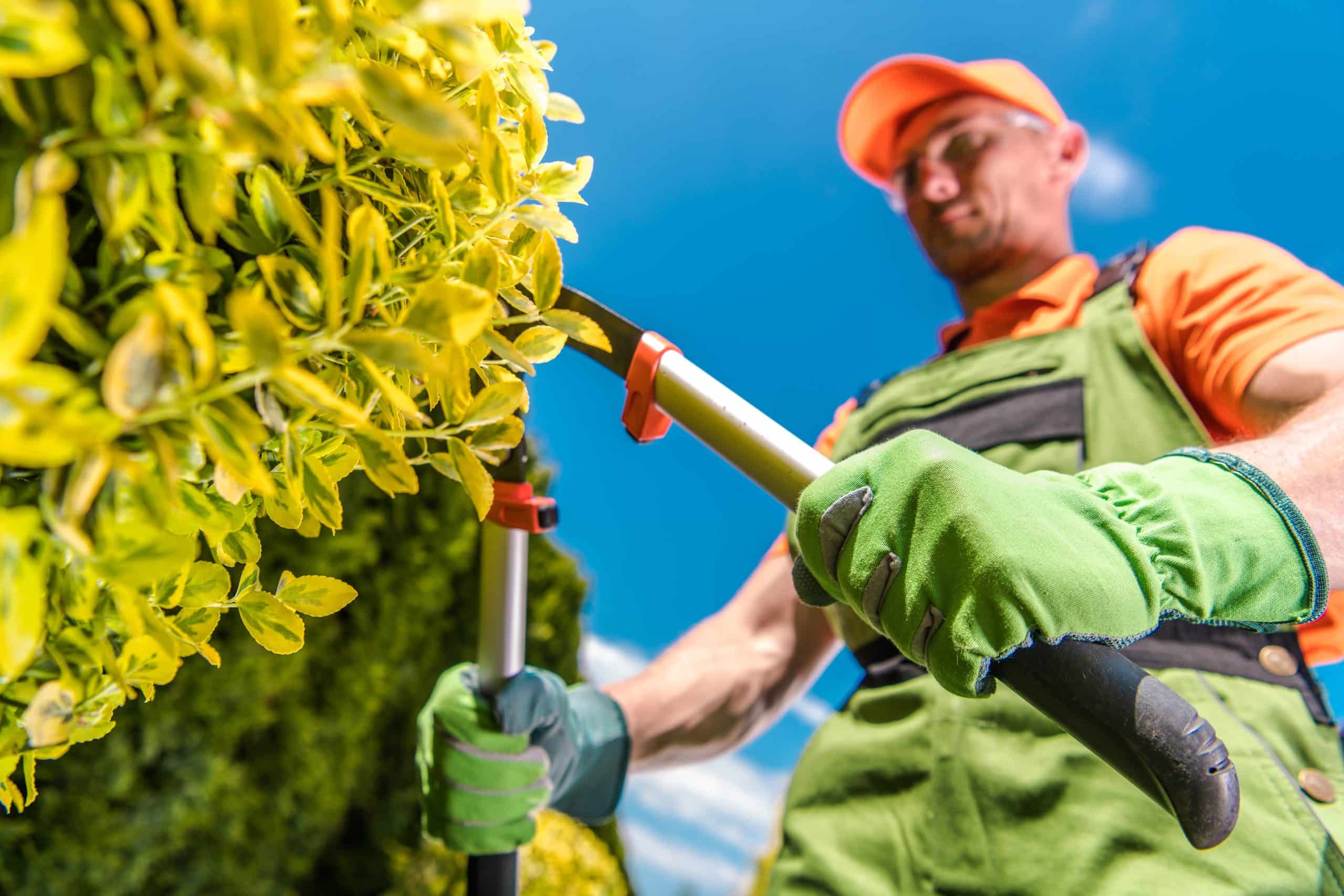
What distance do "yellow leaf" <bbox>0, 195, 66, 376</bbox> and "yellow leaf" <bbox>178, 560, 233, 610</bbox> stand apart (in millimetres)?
284

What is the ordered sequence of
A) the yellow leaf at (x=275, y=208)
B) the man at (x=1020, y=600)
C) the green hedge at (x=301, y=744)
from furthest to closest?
the green hedge at (x=301, y=744) < the man at (x=1020, y=600) < the yellow leaf at (x=275, y=208)

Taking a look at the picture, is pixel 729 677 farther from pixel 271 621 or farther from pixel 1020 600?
pixel 271 621

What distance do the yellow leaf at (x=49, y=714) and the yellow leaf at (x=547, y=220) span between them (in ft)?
1.22

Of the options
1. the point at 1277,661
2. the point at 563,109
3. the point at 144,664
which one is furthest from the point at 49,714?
the point at 1277,661

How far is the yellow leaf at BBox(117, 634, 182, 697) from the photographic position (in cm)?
46

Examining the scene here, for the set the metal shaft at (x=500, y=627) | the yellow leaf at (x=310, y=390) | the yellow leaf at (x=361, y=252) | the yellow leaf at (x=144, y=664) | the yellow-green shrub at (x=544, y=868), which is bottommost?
the yellow-green shrub at (x=544, y=868)

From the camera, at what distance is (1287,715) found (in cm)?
112

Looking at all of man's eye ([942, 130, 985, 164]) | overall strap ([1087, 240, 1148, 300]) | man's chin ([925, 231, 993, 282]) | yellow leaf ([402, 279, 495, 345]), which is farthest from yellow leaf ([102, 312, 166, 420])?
man's eye ([942, 130, 985, 164])

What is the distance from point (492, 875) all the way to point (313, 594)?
34.7 inches

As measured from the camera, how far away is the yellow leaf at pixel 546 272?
0.55 m

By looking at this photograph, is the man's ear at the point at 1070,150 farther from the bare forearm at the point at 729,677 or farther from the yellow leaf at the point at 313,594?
the yellow leaf at the point at 313,594

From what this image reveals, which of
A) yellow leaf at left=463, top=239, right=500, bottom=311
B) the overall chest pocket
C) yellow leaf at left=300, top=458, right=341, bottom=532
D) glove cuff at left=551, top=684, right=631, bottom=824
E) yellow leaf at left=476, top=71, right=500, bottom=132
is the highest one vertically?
yellow leaf at left=476, top=71, right=500, bottom=132

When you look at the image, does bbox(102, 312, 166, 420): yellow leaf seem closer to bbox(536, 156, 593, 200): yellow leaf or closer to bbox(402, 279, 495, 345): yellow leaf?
bbox(402, 279, 495, 345): yellow leaf

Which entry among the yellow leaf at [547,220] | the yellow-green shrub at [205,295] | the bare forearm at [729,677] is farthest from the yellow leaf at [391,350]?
the bare forearm at [729,677]
